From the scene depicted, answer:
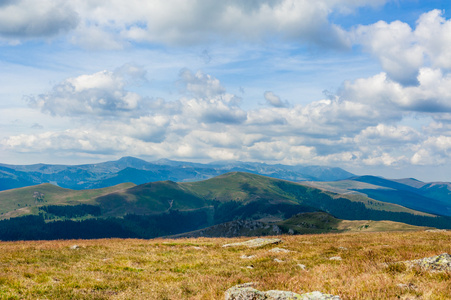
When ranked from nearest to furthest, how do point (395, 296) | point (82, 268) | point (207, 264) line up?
point (395, 296), point (82, 268), point (207, 264)

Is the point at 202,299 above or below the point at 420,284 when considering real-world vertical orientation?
below

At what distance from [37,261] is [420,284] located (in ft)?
71.7

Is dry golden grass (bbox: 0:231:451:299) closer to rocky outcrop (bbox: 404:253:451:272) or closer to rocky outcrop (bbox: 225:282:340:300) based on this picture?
rocky outcrop (bbox: 404:253:451:272)

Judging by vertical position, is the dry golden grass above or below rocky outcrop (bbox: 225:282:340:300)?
below

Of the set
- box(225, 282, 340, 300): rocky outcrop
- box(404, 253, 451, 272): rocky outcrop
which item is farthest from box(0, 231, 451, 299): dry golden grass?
box(225, 282, 340, 300): rocky outcrop

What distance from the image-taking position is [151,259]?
2122cm

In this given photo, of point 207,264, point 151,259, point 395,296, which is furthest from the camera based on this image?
point 151,259

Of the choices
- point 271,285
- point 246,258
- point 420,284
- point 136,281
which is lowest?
point 246,258

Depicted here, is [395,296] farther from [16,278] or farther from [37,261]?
[37,261]

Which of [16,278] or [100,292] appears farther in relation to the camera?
[16,278]

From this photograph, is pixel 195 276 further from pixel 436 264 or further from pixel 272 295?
pixel 436 264

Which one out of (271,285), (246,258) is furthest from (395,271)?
(246,258)

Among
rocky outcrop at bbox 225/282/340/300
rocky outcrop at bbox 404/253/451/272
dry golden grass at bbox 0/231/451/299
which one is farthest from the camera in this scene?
rocky outcrop at bbox 404/253/451/272

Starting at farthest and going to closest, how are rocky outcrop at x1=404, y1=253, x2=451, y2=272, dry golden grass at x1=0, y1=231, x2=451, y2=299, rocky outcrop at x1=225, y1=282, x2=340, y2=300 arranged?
rocky outcrop at x1=404, y1=253, x2=451, y2=272 → dry golden grass at x1=0, y1=231, x2=451, y2=299 → rocky outcrop at x1=225, y1=282, x2=340, y2=300
